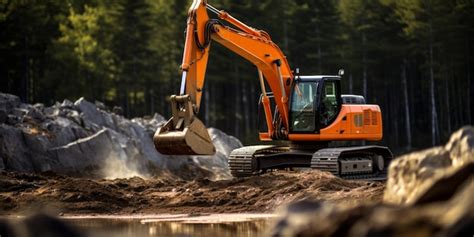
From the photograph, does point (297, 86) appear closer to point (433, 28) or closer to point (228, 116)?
point (433, 28)

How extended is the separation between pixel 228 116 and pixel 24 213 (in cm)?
5078

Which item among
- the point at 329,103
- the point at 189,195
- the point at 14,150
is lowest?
the point at 189,195

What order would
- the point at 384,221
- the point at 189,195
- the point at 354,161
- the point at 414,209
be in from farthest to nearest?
the point at 354,161
the point at 189,195
the point at 414,209
the point at 384,221

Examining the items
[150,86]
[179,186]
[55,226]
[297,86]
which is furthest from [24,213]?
[150,86]

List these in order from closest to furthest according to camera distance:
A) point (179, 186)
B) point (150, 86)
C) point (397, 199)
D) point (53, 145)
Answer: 1. point (397, 199)
2. point (179, 186)
3. point (53, 145)
4. point (150, 86)

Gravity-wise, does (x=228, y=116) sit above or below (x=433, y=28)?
below

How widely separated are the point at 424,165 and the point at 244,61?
54138 millimetres

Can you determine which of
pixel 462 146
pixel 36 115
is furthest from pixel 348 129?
pixel 36 115

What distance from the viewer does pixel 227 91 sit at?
7219cm

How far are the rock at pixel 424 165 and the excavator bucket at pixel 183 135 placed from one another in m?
8.55

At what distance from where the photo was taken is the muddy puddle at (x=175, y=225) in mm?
14658

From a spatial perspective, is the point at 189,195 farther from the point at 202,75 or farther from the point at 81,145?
the point at 81,145

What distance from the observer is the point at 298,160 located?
961 inches

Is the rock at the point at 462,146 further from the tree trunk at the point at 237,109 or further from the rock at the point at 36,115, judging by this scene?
the tree trunk at the point at 237,109
